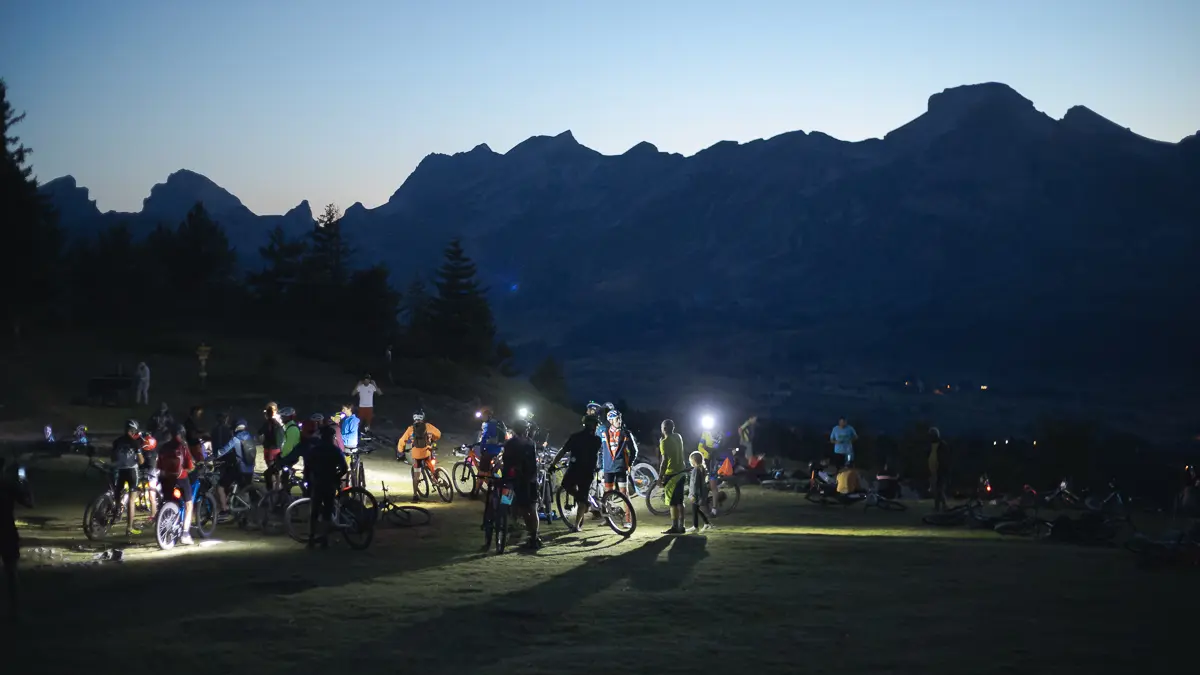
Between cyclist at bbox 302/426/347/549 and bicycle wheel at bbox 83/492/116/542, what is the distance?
11.2 ft

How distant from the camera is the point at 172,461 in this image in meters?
15.3

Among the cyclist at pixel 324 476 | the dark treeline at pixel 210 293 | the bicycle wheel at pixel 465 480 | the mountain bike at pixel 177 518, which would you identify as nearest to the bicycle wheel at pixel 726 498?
the bicycle wheel at pixel 465 480

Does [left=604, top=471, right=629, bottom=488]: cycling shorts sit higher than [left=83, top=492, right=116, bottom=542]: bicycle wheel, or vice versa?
[left=604, top=471, right=629, bottom=488]: cycling shorts

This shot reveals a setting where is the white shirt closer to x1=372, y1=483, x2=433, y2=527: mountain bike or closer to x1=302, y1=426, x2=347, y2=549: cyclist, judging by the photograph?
x1=372, y1=483, x2=433, y2=527: mountain bike

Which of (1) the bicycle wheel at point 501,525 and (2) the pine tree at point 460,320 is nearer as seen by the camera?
(1) the bicycle wheel at point 501,525

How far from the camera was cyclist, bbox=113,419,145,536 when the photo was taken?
16.5 meters

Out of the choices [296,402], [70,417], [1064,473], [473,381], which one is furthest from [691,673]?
[1064,473]

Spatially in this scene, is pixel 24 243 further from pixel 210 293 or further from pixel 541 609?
pixel 541 609

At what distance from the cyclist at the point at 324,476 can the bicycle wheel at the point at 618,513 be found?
15.7ft

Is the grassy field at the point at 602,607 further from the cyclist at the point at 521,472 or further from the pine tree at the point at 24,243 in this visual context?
the pine tree at the point at 24,243

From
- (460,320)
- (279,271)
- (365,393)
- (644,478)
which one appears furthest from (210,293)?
(644,478)

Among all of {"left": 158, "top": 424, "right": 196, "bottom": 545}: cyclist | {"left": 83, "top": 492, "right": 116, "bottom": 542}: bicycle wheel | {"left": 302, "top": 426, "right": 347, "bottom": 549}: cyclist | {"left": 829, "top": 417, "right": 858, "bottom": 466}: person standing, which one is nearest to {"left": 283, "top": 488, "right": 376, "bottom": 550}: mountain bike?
{"left": 302, "top": 426, "right": 347, "bottom": 549}: cyclist

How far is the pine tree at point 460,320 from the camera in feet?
271

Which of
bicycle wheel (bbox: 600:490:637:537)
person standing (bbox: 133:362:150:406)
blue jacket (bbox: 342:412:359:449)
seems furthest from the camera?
person standing (bbox: 133:362:150:406)
